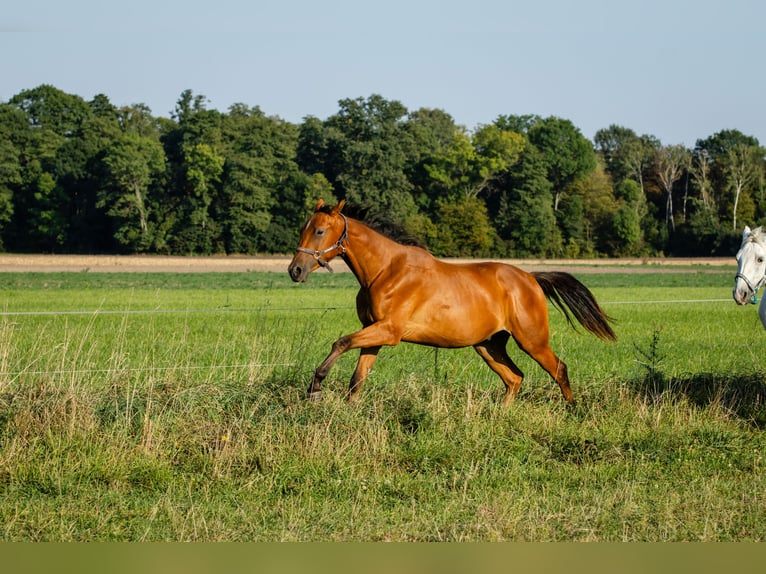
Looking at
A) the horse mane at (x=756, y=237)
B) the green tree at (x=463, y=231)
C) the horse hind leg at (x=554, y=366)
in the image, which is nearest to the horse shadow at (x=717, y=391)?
the horse hind leg at (x=554, y=366)

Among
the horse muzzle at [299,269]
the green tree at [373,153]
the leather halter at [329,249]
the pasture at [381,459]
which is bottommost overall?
the pasture at [381,459]

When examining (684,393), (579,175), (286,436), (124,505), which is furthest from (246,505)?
(579,175)

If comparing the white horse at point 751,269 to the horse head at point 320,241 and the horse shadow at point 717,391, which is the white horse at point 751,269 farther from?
the horse head at point 320,241

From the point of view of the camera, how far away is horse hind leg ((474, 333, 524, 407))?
9297 mm

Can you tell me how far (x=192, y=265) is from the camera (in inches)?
2458

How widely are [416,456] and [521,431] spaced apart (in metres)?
1.23

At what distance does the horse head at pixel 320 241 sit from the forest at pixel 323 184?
182 feet

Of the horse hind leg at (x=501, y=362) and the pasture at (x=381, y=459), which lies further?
the horse hind leg at (x=501, y=362)

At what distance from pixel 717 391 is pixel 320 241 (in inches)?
178

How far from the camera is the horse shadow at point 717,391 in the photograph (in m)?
8.73

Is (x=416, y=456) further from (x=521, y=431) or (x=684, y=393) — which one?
(x=684, y=393)

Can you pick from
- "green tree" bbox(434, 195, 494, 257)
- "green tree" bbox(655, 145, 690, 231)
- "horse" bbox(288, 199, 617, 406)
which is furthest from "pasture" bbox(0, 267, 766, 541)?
"green tree" bbox(655, 145, 690, 231)

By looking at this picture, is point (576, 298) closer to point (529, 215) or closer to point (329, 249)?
point (329, 249)

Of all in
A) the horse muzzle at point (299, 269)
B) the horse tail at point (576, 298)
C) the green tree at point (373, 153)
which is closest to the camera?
the horse muzzle at point (299, 269)
